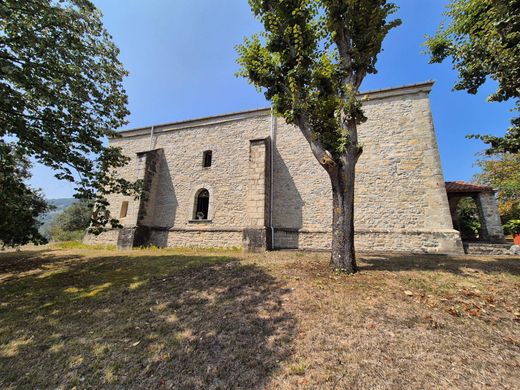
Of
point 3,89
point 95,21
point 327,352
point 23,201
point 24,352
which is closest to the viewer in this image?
point 327,352

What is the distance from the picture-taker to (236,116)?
12844mm

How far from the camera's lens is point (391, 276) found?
5.21m

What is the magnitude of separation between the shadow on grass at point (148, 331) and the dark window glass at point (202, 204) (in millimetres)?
6595

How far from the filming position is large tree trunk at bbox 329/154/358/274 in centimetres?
543

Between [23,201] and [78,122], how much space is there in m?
2.67

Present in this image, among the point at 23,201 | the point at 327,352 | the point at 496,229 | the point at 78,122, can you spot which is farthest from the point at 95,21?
the point at 496,229

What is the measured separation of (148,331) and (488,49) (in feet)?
33.5

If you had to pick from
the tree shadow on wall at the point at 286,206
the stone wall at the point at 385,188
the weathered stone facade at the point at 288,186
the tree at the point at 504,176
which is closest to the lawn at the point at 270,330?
the stone wall at the point at 385,188

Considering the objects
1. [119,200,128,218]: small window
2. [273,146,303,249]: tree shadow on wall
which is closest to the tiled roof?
[273,146,303,249]: tree shadow on wall

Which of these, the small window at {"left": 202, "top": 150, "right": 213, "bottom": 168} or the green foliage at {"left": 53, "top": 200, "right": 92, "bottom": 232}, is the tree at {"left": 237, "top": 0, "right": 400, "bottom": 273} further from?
the green foliage at {"left": 53, "top": 200, "right": 92, "bottom": 232}

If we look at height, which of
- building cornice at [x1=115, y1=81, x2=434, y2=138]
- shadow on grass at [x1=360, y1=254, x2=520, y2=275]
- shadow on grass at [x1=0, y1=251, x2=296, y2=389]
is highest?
building cornice at [x1=115, y1=81, x2=434, y2=138]

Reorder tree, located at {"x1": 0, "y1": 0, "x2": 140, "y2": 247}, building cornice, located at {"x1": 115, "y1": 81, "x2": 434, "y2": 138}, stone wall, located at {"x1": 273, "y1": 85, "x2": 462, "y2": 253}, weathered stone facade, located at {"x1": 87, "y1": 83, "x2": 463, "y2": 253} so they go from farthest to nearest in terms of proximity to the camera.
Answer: building cornice, located at {"x1": 115, "y1": 81, "x2": 434, "y2": 138}
weathered stone facade, located at {"x1": 87, "y1": 83, "x2": 463, "y2": 253}
stone wall, located at {"x1": 273, "y1": 85, "x2": 462, "y2": 253}
tree, located at {"x1": 0, "y1": 0, "x2": 140, "y2": 247}

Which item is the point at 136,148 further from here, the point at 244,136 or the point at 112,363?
the point at 112,363

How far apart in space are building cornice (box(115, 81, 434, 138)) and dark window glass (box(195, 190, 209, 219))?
4.15 metres
